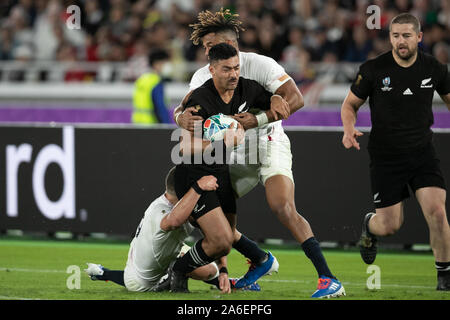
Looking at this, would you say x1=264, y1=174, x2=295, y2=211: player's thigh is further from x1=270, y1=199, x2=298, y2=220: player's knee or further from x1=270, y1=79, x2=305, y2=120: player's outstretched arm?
x1=270, y1=79, x2=305, y2=120: player's outstretched arm

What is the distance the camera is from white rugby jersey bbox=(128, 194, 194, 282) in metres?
8.00

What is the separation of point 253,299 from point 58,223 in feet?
14.8

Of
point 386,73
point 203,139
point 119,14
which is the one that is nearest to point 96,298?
point 203,139

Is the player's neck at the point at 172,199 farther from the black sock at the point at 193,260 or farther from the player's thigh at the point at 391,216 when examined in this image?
the player's thigh at the point at 391,216

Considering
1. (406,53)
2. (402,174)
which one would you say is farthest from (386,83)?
(402,174)

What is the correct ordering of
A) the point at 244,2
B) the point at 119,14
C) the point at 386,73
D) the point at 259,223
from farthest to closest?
1. the point at 119,14
2. the point at 244,2
3. the point at 259,223
4. the point at 386,73

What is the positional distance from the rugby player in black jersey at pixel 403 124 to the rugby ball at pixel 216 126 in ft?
3.93

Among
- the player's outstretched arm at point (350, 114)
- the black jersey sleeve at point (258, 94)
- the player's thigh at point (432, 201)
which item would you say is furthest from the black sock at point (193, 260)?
the player's thigh at point (432, 201)

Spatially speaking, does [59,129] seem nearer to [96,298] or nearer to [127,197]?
[127,197]

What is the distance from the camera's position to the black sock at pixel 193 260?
787 cm

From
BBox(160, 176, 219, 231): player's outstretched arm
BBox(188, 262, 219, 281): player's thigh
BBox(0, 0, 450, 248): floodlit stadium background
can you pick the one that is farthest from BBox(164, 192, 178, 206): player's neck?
BBox(0, 0, 450, 248): floodlit stadium background

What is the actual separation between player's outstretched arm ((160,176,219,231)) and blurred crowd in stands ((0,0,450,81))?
769 cm

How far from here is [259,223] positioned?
11.2 meters

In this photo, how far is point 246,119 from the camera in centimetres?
802
